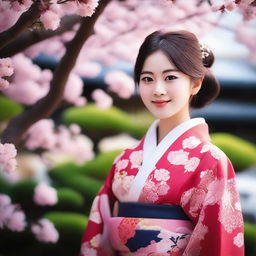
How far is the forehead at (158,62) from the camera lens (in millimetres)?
1911

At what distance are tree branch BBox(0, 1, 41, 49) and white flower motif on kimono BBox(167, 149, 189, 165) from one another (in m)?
0.75

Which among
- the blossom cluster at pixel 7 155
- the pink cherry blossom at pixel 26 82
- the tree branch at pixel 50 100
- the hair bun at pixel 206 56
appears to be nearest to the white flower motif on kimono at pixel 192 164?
the hair bun at pixel 206 56

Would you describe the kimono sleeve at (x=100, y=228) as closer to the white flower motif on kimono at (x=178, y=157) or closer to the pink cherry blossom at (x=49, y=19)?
the white flower motif on kimono at (x=178, y=157)

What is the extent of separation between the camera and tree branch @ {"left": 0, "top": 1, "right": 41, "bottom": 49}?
177cm

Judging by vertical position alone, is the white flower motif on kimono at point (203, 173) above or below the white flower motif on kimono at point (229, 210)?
above

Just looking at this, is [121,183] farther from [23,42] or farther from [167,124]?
[23,42]

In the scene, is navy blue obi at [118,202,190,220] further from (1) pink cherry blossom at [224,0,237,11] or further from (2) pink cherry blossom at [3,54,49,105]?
(2) pink cherry blossom at [3,54,49,105]

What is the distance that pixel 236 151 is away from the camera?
3.98 m

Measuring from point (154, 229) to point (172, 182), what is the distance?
192 millimetres

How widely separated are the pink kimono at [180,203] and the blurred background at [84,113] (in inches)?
26.1

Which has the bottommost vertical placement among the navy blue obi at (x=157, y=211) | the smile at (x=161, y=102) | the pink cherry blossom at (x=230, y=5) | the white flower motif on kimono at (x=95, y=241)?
the white flower motif on kimono at (x=95, y=241)

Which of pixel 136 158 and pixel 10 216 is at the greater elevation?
pixel 136 158

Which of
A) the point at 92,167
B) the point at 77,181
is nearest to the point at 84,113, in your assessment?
the point at 92,167

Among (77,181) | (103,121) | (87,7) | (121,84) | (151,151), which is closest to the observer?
(87,7)
